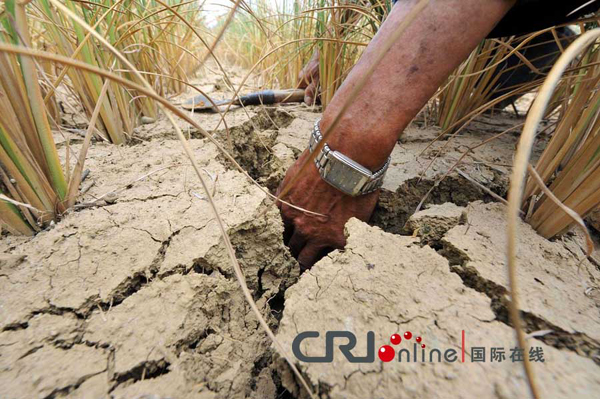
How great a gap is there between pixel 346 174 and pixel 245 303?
421 millimetres

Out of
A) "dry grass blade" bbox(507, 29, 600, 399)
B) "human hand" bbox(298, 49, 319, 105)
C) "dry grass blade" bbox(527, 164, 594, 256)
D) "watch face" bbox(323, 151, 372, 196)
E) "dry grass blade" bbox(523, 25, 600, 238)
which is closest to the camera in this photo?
"dry grass blade" bbox(507, 29, 600, 399)

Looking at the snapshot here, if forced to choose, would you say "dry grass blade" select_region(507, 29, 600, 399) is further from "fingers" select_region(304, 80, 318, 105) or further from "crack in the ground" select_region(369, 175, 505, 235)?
"fingers" select_region(304, 80, 318, 105)

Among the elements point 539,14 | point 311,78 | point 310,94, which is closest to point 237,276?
point 539,14

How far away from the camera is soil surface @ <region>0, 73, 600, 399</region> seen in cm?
37

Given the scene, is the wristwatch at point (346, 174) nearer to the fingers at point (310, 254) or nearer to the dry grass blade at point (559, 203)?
the fingers at point (310, 254)

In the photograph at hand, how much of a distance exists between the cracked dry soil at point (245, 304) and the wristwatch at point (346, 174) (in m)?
0.15

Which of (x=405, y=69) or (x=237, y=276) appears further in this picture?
(x=405, y=69)

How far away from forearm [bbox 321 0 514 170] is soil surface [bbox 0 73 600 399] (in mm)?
242

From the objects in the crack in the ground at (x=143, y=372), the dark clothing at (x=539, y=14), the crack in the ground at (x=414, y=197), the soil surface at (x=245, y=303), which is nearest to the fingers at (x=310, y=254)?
the soil surface at (x=245, y=303)

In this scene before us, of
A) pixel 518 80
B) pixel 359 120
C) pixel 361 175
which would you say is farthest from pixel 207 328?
pixel 518 80

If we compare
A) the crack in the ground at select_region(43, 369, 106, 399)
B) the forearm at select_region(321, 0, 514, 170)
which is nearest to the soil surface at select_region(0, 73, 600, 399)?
the crack in the ground at select_region(43, 369, 106, 399)

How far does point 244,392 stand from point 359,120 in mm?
660

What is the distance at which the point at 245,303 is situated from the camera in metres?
0.57

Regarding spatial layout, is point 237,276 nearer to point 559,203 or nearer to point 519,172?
point 519,172
